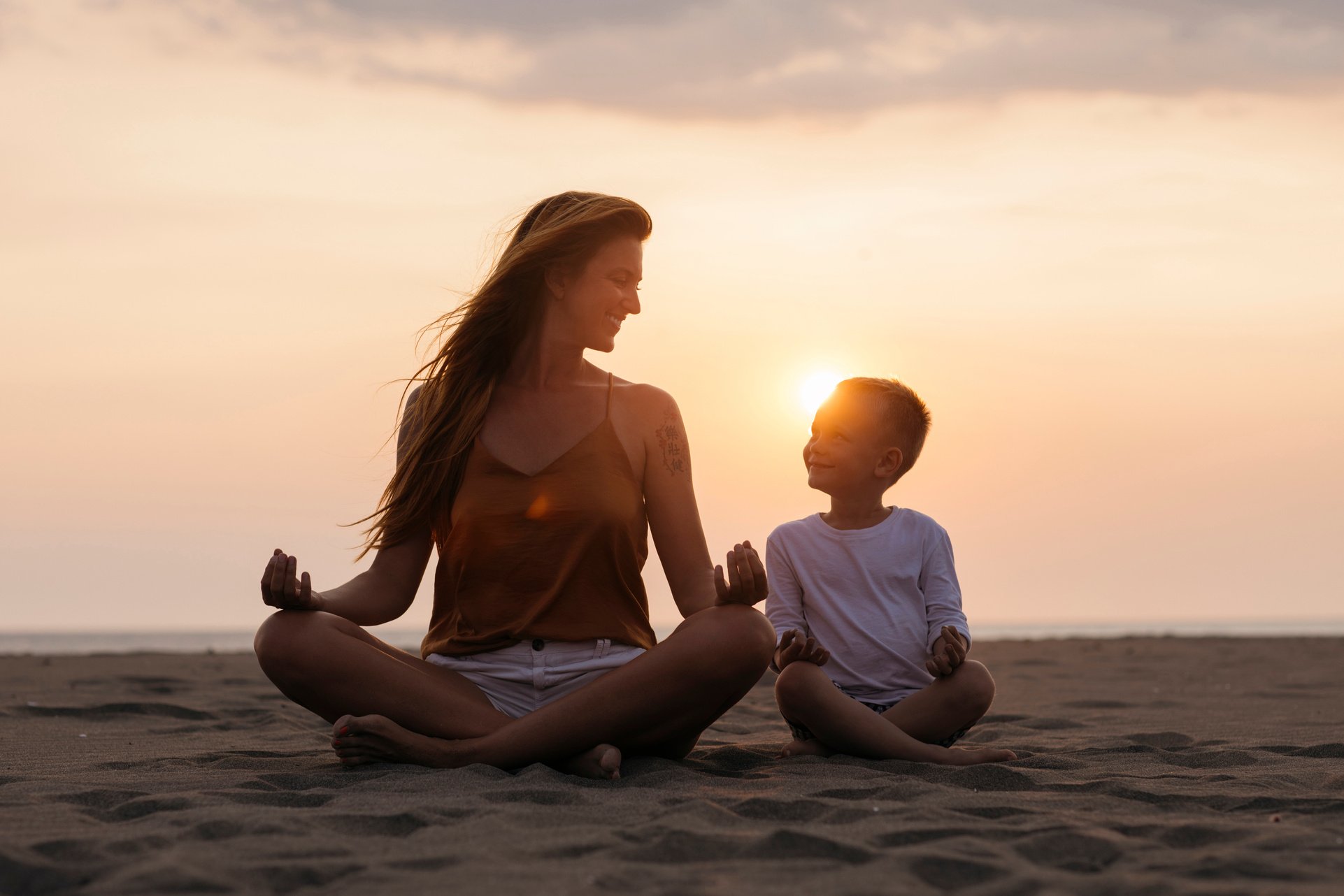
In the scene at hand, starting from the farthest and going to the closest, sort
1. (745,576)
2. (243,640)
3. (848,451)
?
(243,640)
(848,451)
(745,576)

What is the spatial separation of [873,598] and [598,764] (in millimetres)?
1206

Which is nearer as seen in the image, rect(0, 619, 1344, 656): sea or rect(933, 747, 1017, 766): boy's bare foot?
rect(933, 747, 1017, 766): boy's bare foot

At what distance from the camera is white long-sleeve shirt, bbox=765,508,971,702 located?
12.8ft

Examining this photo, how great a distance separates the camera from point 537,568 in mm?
3584

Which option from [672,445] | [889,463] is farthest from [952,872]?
[889,463]

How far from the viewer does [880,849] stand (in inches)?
89.4

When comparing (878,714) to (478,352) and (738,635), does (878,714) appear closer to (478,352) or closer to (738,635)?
(738,635)

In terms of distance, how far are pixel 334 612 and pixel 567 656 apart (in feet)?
2.40

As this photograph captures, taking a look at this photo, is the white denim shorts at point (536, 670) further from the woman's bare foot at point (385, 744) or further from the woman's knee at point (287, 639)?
the woman's knee at point (287, 639)

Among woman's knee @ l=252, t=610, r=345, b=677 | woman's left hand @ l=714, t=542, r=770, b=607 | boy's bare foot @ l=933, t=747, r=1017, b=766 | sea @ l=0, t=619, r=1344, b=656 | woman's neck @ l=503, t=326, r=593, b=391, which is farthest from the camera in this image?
sea @ l=0, t=619, r=1344, b=656

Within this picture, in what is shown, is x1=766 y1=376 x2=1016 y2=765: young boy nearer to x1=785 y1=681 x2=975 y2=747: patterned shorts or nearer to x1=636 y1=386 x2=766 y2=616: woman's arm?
x1=785 y1=681 x2=975 y2=747: patterned shorts

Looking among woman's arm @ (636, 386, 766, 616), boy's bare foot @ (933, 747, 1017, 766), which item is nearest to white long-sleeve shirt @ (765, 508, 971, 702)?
woman's arm @ (636, 386, 766, 616)

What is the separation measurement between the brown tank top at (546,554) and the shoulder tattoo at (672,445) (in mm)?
183

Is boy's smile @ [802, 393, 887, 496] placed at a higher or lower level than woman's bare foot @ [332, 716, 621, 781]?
higher
